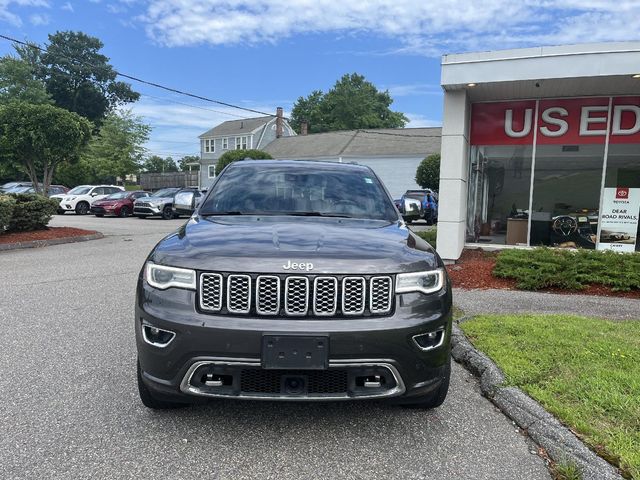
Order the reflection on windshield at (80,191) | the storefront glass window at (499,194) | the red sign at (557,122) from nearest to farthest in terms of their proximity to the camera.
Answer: the red sign at (557,122) < the storefront glass window at (499,194) < the reflection on windshield at (80,191)

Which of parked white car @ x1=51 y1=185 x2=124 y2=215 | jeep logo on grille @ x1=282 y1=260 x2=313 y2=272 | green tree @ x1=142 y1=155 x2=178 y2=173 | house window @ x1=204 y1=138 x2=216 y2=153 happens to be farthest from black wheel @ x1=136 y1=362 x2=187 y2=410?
green tree @ x1=142 y1=155 x2=178 y2=173

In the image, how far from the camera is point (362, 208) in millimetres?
4066

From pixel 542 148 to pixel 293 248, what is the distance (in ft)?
28.0

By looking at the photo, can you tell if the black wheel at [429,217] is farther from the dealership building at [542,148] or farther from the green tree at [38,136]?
the green tree at [38,136]

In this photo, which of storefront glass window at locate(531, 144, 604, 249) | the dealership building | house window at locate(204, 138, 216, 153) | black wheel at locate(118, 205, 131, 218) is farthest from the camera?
house window at locate(204, 138, 216, 153)

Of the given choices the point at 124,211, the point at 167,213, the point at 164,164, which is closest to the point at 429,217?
the point at 167,213

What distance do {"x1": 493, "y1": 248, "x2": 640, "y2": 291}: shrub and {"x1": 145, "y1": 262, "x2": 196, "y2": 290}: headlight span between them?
5796mm

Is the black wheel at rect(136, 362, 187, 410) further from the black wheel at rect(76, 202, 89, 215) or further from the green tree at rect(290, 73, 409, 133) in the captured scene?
the green tree at rect(290, 73, 409, 133)

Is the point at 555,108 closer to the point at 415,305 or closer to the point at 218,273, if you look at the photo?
the point at 415,305

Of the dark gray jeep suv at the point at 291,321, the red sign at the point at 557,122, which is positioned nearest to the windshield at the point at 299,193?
the dark gray jeep suv at the point at 291,321

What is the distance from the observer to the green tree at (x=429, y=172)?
1250 inches

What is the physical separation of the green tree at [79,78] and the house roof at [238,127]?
74.8 feet

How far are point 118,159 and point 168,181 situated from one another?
7.85 metres

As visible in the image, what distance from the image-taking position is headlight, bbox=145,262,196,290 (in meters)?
2.74
